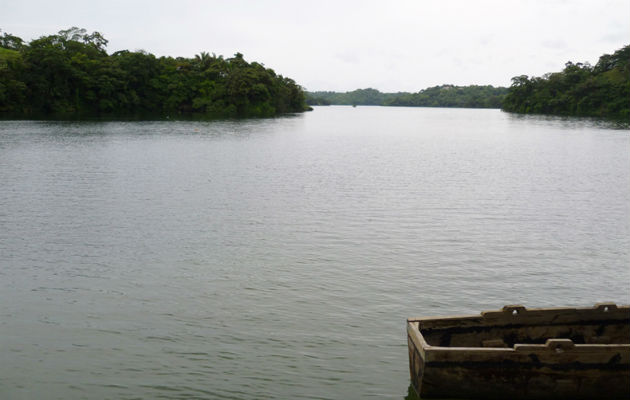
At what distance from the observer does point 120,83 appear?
11631 cm

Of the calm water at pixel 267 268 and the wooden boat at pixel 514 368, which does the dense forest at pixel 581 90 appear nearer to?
the calm water at pixel 267 268

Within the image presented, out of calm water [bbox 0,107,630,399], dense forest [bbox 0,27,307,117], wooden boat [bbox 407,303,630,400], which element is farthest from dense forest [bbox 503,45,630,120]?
wooden boat [bbox 407,303,630,400]

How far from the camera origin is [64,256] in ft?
54.2

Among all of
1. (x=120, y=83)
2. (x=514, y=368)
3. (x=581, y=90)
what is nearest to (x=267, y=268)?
(x=514, y=368)

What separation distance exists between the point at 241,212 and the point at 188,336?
12117mm

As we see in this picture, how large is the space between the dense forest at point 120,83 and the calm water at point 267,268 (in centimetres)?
7577

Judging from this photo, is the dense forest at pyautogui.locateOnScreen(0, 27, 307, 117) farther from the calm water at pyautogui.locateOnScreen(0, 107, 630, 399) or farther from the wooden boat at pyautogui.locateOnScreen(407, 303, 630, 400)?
the wooden boat at pyautogui.locateOnScreen(407, 303, 630, 400)

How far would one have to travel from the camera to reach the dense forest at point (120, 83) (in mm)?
100125

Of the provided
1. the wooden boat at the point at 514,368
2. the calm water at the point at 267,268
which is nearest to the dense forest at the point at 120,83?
the calm water at the point at 267,268

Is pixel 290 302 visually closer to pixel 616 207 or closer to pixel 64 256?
pixel 64 256

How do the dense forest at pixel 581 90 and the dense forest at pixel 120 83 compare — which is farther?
the dense forest at pixel 581 90

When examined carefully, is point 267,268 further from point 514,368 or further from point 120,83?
point 120,83

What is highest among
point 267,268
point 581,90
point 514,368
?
point 581,90

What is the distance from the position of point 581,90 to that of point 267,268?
14819cm
